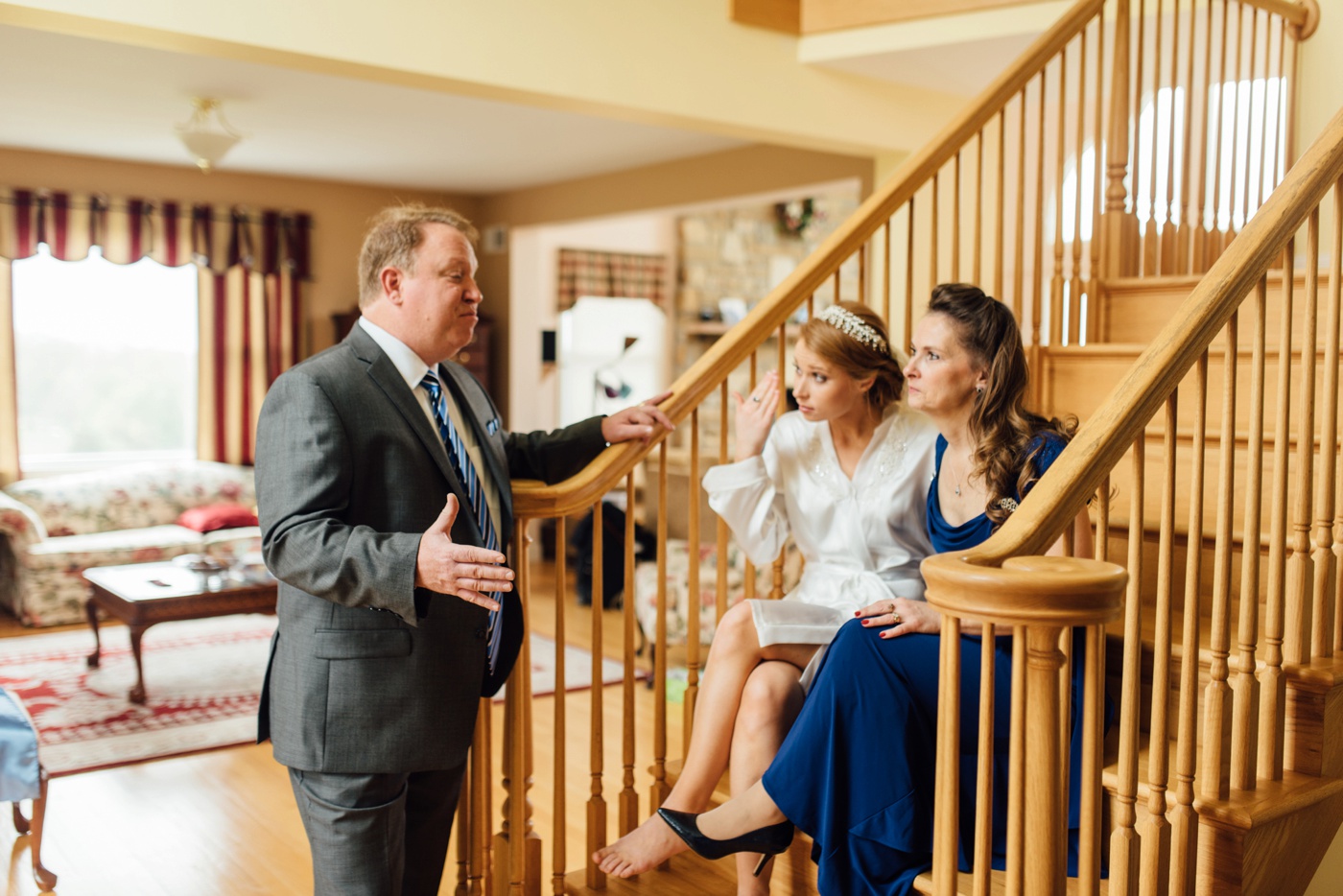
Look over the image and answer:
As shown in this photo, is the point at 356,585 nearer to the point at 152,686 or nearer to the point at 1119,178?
the point at 1119,178

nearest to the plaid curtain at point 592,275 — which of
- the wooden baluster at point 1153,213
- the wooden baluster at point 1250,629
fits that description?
the wooden baluster at point 1153,213

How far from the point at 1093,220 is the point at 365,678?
7.81ft

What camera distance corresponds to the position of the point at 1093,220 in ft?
10.5

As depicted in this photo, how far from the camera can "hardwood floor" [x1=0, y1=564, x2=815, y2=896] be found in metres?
3.24

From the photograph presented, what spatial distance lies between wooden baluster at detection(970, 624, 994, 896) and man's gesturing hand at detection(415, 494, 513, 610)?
2.17ft

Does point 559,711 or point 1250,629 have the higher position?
point 1250,629

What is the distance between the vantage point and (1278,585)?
1.82m

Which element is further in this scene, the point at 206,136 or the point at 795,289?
the point at 206,136

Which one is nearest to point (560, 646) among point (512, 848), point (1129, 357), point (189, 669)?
point (512, 848)

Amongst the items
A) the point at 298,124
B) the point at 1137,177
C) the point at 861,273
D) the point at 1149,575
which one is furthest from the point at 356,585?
the point at 298,124

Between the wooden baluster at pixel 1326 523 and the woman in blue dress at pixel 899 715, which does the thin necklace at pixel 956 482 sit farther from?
the wooden baluster at pixel 1326 523

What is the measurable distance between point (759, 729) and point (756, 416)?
2.11ft

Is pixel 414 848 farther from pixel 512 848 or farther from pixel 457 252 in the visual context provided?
pixel 457 252

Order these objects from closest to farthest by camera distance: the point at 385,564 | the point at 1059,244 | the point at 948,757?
the point at 948,757 → the point at 385,564 → the point at 1059,244
